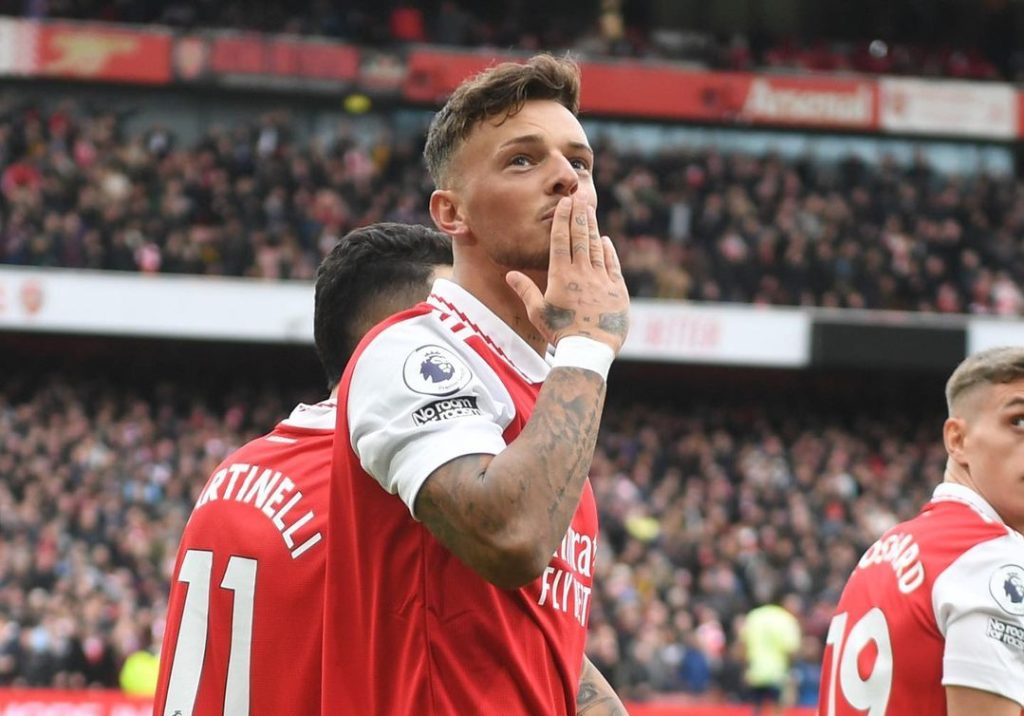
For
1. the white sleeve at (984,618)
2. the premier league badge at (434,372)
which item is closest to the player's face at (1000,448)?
the white sleeve at (984,618)

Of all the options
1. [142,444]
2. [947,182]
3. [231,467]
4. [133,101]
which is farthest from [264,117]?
[231,467]

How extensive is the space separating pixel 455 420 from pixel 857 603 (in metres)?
1.72

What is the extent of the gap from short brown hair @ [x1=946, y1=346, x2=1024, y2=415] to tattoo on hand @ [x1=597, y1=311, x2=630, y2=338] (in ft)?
5.07

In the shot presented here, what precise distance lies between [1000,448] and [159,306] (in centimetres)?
2123

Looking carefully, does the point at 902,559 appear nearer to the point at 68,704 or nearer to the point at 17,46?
the point at 68,704

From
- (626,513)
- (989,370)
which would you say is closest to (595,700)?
(989,370)

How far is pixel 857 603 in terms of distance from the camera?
392cm

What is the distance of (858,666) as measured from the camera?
12.6 feet

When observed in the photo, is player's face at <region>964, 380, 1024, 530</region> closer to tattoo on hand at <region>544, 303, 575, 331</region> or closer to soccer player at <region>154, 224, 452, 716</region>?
soccer player at <region>154, 224, 452, 716</region>

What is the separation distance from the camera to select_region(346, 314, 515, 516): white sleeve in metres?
2.53

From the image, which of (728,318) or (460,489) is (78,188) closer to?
(728,318)

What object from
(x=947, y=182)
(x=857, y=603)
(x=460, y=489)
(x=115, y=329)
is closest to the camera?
(x=460, y=489)

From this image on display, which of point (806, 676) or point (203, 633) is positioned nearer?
point (203, 633)

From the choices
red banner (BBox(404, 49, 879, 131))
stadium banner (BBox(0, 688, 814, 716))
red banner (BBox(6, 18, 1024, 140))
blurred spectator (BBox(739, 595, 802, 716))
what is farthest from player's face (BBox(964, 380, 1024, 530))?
red banner (BBox(404, 49, 879, 131))
